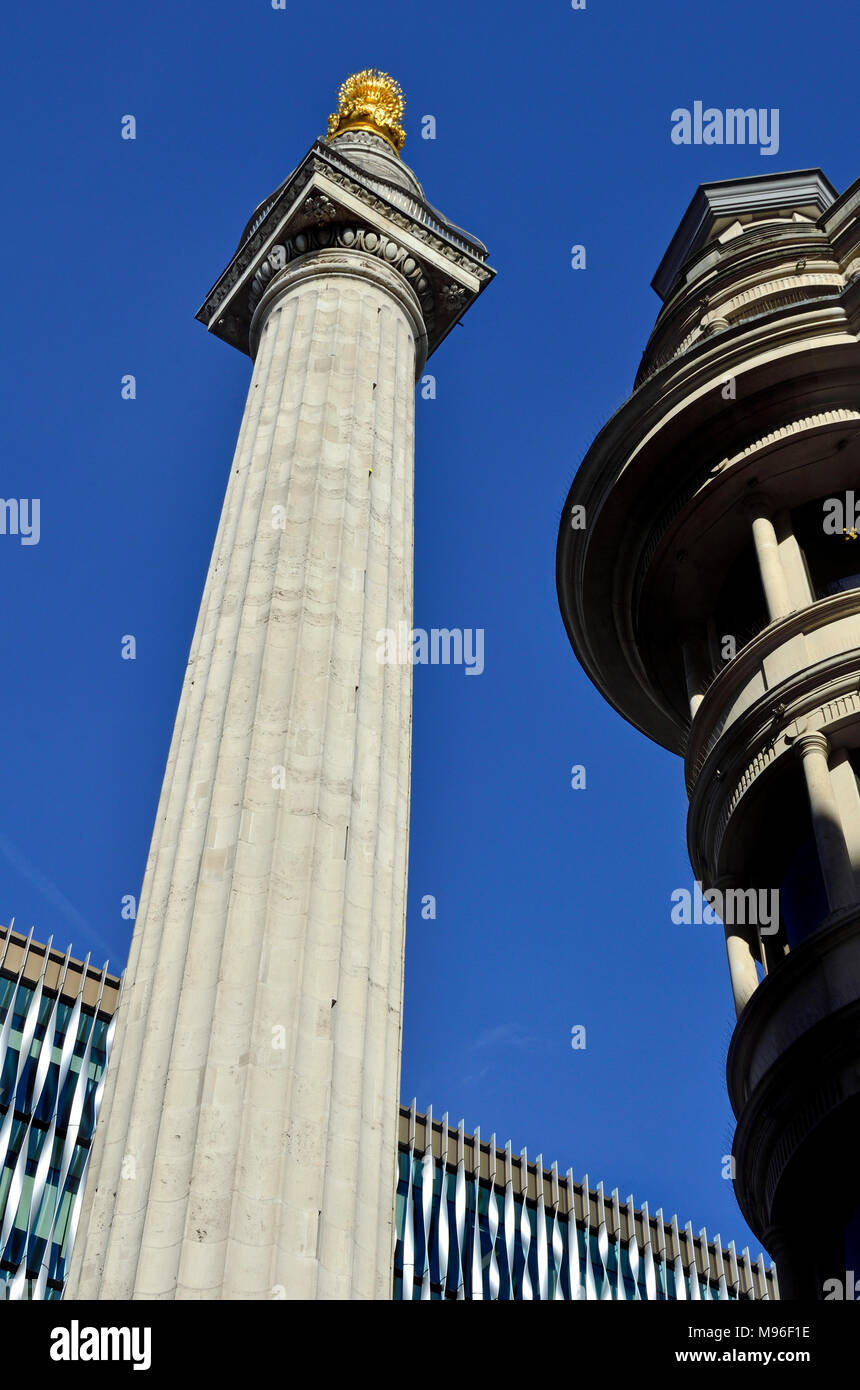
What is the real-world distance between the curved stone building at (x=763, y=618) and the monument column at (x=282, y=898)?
12.8 ft

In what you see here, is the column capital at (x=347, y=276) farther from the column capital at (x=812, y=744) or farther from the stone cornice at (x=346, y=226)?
the column capital at (x=812, y=744)

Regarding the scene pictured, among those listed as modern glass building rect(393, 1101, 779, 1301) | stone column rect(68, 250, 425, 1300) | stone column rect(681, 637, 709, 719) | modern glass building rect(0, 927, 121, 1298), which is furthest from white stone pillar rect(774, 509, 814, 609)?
modern glass building rect(393, 1101, 779, 1301)

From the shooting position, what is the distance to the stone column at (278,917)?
563 inches

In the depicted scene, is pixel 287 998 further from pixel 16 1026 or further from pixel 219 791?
pixel 16 1026

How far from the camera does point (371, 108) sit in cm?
3678

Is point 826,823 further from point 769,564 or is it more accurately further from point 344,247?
point 344,247

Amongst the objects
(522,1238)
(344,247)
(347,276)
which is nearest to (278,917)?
(347,276)

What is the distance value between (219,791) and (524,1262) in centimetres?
5177

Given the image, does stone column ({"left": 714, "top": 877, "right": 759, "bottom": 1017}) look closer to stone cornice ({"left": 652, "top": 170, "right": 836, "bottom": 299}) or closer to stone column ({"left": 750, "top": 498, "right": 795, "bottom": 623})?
stone column ({"left": 750, "top": 498, "right": 795, "bottom": 623})

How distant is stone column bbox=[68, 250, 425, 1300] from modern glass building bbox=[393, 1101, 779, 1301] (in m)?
44.2

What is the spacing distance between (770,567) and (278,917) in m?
9.44

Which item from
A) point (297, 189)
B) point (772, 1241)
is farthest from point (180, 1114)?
point (297, 189)

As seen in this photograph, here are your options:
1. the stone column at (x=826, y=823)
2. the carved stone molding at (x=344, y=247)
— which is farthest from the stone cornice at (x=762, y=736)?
the carved stone molding at (x=344, y=247)
